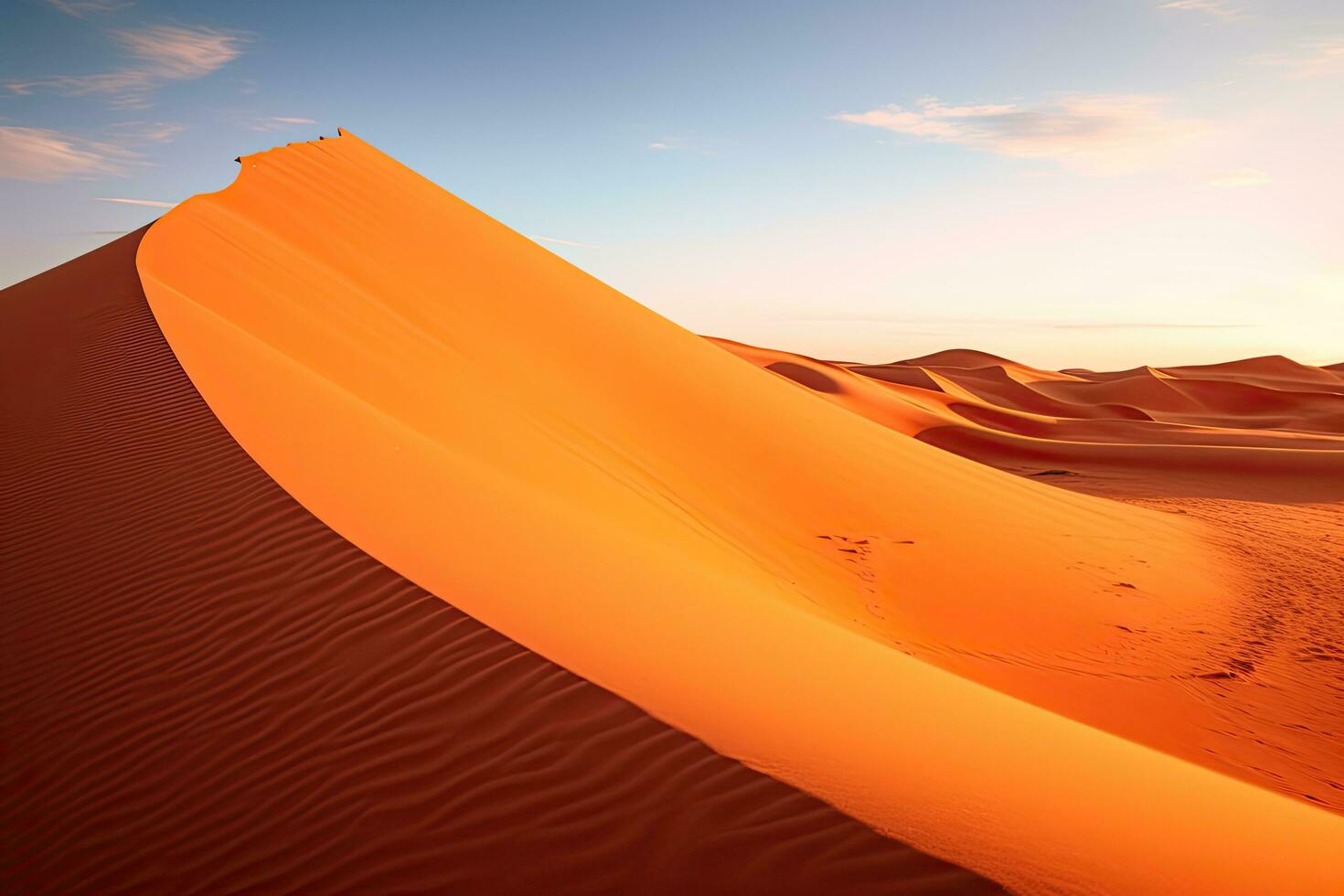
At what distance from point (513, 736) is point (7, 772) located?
2.19m

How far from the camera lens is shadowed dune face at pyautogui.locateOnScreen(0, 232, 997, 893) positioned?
2.39 metres

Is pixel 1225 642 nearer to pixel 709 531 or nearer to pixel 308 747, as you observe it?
pixel 709 531

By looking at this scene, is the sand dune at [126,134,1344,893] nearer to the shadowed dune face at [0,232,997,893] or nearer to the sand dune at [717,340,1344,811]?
the sand dune at [717,340,1344,811]

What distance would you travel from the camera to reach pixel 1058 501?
1284 cm

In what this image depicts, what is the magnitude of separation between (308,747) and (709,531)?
203 inches

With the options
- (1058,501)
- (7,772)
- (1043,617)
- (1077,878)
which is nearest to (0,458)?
(7,772)

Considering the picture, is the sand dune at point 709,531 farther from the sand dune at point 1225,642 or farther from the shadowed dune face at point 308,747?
the shadowed dune face at point 308,747

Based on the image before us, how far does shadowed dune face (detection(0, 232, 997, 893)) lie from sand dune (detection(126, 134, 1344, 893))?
207mm

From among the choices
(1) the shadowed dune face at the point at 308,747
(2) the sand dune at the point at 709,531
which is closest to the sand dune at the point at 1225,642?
(2) the sand dune at the point at 709,531

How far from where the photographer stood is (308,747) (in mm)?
2963

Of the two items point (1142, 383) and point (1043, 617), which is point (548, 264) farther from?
point (1142, 383)

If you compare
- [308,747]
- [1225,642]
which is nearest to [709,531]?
[1225,642]

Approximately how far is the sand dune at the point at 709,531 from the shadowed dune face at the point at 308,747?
207 millimetres

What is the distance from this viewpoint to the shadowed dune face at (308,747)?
239 cm
